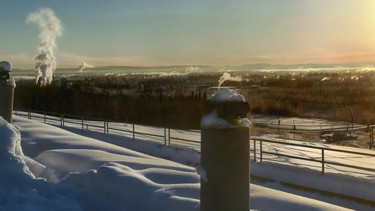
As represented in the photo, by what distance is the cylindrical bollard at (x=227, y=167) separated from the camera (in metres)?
3.79

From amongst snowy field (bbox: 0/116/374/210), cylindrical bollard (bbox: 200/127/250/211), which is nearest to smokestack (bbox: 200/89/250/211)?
cylindrical bollard (bbox: 200/127/250/211)

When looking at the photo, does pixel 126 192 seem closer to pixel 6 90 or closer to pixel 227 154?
pixel 227 154

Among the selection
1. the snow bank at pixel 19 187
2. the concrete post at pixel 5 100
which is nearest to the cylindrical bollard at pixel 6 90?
the concrete post at pixel 5 100

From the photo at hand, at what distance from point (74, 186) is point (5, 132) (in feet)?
5.27

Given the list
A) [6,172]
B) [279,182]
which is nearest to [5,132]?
[6,172]

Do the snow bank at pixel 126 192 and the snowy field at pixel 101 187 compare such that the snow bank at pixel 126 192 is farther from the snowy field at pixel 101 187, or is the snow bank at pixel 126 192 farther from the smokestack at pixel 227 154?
the smokestack at pixel 227 154

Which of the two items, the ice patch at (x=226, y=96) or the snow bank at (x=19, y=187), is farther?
the snow bank at (x=19, y=187)

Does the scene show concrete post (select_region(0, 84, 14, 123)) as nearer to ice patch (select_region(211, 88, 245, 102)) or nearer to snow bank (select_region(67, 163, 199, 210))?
snow bank (select_region(67, 163, 199, 210))

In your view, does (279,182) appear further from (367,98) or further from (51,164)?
(367,98)

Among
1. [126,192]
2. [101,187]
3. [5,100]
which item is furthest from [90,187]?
[5,100]

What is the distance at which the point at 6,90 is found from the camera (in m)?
10.0

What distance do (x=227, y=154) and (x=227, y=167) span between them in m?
0.13

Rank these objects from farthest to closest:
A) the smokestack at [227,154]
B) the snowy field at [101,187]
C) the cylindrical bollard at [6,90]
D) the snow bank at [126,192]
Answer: the cylindrical bollard at [6,90], the snowy field at [101,187], the snow bank at [126,192], the smokestack at [227,154]

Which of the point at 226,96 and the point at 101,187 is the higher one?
the point at 226,96
